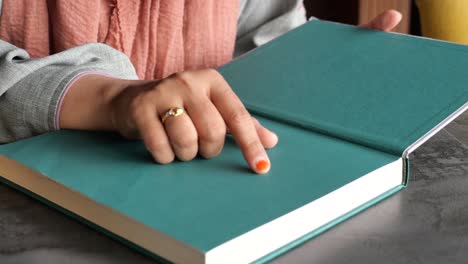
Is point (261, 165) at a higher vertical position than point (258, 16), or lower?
higher

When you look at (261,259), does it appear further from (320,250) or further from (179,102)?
(179,102)

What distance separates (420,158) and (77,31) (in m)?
0.52

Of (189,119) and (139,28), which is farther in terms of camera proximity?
(139,28)

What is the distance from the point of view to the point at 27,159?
2.14ft

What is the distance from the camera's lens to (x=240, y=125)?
0.65 meters

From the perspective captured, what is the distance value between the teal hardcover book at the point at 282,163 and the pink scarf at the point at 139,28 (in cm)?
23

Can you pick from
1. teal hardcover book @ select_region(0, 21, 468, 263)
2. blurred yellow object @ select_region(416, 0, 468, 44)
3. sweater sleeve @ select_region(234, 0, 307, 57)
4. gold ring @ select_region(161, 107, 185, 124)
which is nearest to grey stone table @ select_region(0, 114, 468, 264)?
teal hardcover book @ select_region(0, 21, 468, 263)

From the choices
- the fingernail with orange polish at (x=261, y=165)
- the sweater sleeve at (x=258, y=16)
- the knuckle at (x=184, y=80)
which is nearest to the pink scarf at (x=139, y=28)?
the sweater sleeve at (x=258, y=16)

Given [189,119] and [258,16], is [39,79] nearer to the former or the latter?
[189,119]

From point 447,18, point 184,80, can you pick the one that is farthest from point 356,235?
point 447,18

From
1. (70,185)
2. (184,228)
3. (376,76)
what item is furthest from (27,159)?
(376,76)

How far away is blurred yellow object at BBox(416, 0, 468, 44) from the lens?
70.6 inches

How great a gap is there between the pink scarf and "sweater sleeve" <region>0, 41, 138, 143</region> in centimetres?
14

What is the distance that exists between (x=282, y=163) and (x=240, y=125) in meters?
0.05
